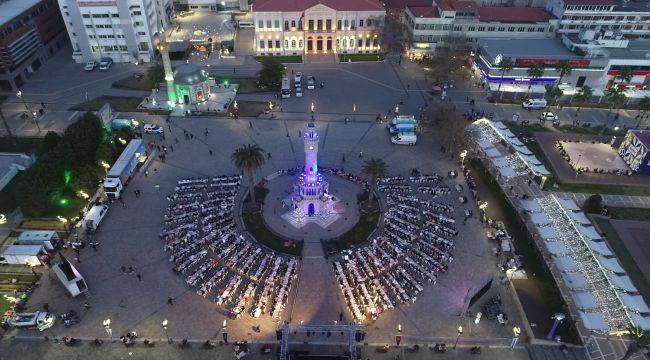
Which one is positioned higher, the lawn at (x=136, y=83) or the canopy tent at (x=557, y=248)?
the canopy tent at (x=557, y=248)

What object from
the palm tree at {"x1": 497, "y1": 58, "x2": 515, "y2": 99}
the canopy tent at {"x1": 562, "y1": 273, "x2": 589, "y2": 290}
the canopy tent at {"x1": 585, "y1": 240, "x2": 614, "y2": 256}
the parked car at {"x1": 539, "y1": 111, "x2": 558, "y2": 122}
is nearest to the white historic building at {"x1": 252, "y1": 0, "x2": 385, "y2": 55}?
the palm tree at {"x1": 497, "y1": 58, "x2": 515, "y2": 99}

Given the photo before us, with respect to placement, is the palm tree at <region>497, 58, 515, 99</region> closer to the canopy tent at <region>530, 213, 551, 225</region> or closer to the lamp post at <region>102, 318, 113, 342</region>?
the canopy tent at <region>530, 213, 551, 225</region>

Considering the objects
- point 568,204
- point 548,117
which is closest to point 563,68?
point 548,117

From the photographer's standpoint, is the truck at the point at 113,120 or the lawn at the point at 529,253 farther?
the truck at the point at 113,120

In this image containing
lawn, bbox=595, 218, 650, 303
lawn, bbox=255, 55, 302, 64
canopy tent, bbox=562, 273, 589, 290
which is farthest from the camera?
lawn, bbox=255, 55, 302, 64

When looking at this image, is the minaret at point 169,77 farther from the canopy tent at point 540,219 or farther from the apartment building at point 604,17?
the apartment building at point 604,17

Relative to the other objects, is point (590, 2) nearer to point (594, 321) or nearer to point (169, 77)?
point (594, 321)

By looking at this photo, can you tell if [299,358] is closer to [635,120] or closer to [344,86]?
[344,86]

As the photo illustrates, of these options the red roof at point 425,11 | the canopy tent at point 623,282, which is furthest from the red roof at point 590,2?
the canopy tent at point 623,282
